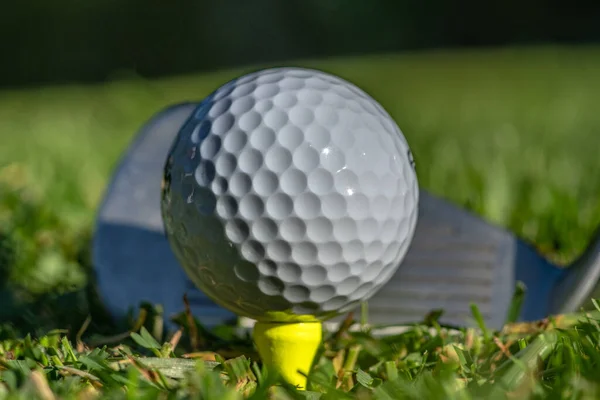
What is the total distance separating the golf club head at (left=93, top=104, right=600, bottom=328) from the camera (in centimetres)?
212

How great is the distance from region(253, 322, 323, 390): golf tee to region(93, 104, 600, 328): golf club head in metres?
0.37

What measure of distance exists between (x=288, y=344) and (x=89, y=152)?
3.18m

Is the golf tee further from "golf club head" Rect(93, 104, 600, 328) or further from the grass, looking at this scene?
"golf club head" Rect(93, 104, 600, 328)

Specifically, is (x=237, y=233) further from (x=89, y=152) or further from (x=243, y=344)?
(x=89, y=152)

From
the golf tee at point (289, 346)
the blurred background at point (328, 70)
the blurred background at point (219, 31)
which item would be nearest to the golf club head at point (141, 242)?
the blurred background at point (328, 70)

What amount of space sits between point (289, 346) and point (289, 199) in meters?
0.32

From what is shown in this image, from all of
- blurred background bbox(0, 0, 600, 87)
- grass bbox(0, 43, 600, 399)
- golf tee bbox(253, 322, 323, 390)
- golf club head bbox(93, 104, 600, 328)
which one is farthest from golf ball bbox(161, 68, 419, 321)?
blurred background bbox(0, 0, 600, 87)

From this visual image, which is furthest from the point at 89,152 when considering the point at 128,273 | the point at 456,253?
the point at 456,253

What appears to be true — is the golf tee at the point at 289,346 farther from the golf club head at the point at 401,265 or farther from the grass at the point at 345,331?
the golf club head at the point at 401,265

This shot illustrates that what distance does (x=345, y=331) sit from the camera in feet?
6.30

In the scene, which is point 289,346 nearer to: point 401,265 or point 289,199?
point 289,199

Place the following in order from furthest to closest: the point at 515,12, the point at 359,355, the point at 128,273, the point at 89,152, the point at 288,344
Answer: the point at 515,12, the point at 89,152, the point at 128,273, the point at 359,355, the point at 288,344

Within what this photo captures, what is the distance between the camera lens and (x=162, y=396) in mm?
1438

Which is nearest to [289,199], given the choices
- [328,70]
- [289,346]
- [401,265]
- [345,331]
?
[289,346]
